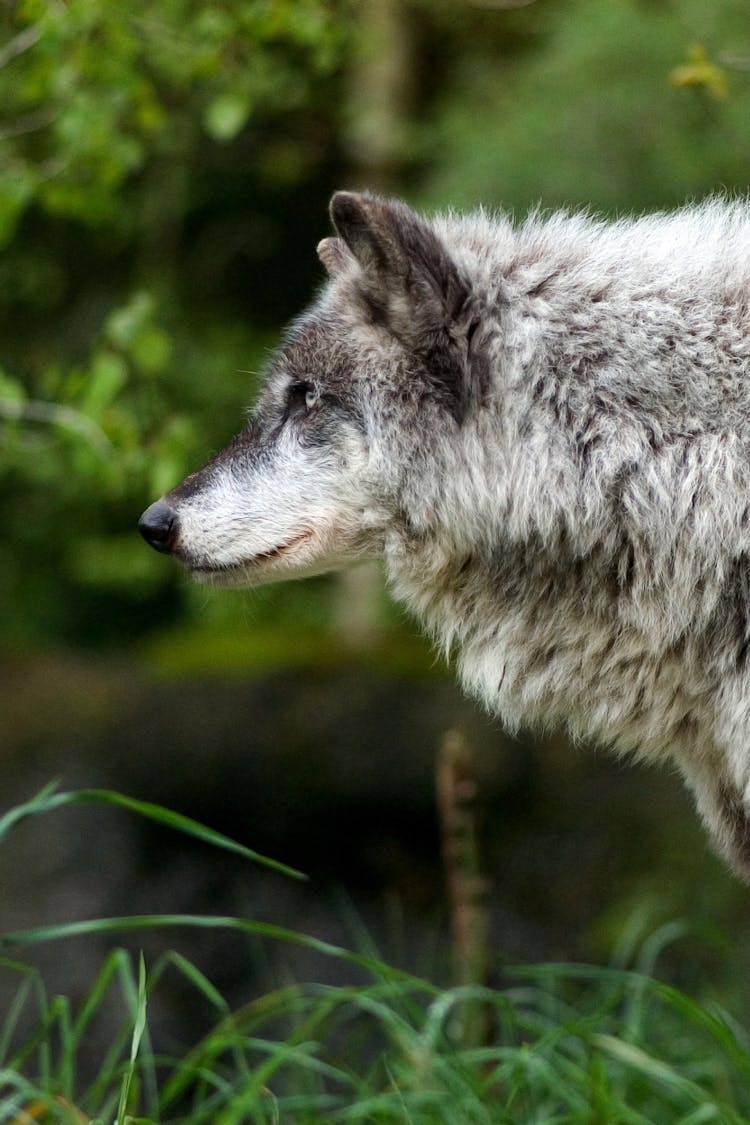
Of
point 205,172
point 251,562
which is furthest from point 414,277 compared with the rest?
point 205,172

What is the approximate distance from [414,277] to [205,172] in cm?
661

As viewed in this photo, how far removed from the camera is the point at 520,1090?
2863mm

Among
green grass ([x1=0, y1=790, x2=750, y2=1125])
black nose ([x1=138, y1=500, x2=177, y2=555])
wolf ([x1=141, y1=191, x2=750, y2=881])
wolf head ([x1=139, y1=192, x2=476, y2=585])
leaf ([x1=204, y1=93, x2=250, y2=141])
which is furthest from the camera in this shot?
leaf ([x1=204, y1=93, x2=250, y2=141])

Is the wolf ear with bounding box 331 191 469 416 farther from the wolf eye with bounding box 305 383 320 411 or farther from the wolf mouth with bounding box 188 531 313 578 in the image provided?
the wolf mouth with bounding box 188 531 313 578

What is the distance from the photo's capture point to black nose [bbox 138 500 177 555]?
10.4 ft

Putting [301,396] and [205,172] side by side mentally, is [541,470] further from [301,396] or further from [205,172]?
[205,172]

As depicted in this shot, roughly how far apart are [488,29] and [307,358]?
6.41m

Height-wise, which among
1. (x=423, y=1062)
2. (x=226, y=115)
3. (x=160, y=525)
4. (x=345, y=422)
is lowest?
(x=423, y=1062)

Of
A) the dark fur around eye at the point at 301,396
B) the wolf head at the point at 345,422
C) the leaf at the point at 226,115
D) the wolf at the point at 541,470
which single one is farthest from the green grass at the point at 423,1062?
the leaf at the point at 226,115

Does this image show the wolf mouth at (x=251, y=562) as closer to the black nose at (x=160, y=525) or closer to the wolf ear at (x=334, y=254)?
the black nose at (x=160, y=525)

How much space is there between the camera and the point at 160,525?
318 centimetres

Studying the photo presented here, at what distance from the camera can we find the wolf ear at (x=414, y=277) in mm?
2840

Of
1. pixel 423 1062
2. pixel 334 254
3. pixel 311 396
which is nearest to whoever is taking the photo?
pixel 423 1062

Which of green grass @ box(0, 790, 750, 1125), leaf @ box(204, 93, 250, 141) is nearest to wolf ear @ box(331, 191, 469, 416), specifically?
leaf @ box(204, 93, 250, 141)
